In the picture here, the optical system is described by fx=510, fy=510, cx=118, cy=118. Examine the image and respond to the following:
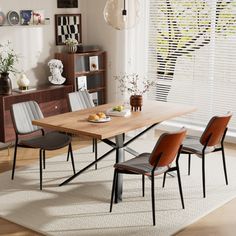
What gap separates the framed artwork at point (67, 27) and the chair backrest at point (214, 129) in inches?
126

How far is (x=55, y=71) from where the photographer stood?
705cm

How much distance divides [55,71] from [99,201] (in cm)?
273

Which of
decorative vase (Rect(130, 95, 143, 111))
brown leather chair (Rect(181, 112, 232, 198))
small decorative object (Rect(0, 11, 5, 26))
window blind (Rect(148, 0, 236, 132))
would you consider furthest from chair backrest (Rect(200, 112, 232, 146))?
small decorative object (Rect(0, 11, 5, 26))

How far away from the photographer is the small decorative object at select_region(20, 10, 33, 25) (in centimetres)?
671

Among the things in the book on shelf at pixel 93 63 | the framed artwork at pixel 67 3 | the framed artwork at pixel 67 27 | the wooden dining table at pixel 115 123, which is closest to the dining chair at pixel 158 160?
the wooden dining table at pixel 115 123

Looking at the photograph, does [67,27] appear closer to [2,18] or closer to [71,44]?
[71,44]

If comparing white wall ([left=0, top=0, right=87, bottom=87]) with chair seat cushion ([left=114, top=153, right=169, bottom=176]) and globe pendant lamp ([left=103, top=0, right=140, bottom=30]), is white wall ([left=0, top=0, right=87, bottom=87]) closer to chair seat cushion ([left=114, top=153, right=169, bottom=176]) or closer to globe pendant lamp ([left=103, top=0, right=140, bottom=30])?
globe pendant lamp ([left=103, top=0, right=140, bottom=30])

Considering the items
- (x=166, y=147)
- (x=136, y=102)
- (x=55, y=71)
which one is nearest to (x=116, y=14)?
(x=136, y=102)

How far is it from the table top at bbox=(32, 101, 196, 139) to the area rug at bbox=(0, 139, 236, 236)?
0.70 meters

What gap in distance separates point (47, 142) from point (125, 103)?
1064 mm

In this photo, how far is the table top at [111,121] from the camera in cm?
456

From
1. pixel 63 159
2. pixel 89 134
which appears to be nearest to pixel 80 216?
pixel 89 134

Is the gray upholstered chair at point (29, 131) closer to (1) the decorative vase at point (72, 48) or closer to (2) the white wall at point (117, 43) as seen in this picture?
(1) the decorative vase at point (72, 48)

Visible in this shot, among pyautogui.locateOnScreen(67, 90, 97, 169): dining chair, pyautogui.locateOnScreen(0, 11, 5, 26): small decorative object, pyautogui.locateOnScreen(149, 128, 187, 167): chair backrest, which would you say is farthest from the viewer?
pyautogui.locateOnScreen(0, 11, 5, 26): small decorative object
